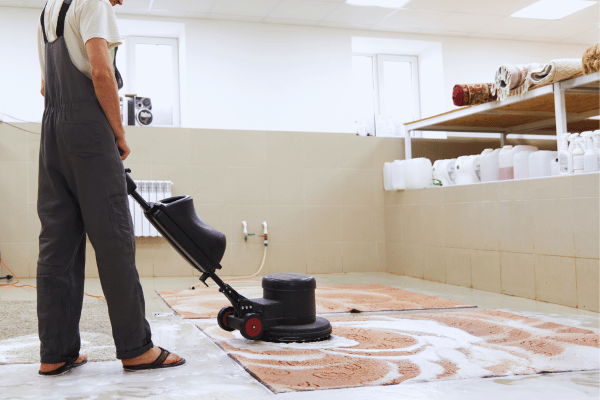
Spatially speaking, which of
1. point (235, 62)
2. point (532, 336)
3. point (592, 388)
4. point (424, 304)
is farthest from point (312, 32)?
point (592, 388)

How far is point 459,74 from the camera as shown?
6.99 metres

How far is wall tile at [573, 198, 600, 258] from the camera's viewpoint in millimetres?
3100

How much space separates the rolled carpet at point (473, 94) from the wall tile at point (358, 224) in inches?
61.7

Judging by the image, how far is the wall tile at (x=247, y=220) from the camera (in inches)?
208

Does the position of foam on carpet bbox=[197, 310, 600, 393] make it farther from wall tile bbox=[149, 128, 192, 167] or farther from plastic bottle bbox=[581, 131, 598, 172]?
wall tile bbox=[149, 128, 192, 167]

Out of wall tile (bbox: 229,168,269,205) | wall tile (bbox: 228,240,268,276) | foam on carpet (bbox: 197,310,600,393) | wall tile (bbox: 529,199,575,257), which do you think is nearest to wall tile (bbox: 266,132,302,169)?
wall tile (bbox: 229,168,269,205)

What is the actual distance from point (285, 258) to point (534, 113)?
99.2 inches

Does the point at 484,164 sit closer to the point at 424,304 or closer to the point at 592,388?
the point at 424,304

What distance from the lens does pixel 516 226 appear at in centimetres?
373

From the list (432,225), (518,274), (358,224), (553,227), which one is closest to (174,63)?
(358,224)

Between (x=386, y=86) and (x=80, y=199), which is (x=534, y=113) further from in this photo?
(x=80, y=199)

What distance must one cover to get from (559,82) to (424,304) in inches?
65.3

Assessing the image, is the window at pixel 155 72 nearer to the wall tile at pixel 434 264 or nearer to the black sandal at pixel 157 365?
the wall tile at pixel 434 264

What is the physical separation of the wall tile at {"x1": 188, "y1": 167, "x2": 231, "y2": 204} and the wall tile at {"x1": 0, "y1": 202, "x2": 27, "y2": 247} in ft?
4.59
